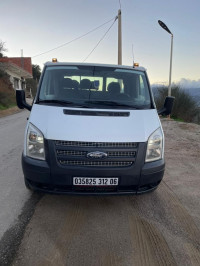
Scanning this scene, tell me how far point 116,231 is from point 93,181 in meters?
0.68

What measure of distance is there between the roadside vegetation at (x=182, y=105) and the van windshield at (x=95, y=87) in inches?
647

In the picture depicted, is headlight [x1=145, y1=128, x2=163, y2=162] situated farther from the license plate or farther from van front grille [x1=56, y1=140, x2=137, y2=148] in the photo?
the license plate

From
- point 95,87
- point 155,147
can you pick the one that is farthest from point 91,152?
point 95,87

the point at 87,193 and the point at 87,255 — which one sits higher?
the point at 87,193

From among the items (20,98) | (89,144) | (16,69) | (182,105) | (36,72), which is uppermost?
(36,72)

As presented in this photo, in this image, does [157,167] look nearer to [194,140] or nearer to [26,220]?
[26,220]

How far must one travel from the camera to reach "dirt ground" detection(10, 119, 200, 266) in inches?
110

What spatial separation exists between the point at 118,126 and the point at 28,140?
1229mm

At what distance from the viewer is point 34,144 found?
3504 millimetres

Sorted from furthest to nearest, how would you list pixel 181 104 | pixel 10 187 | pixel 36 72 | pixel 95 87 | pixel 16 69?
pixel 36 72
pixel 16 69
pixel 181 104
pixel 10 187
pixel 95 87

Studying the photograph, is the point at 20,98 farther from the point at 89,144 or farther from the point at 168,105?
the point at 168,105

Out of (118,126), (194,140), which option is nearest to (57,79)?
(118,126)

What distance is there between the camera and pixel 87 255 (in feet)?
9.23

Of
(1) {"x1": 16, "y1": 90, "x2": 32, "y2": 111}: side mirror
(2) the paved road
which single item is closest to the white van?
(2) the paved road
